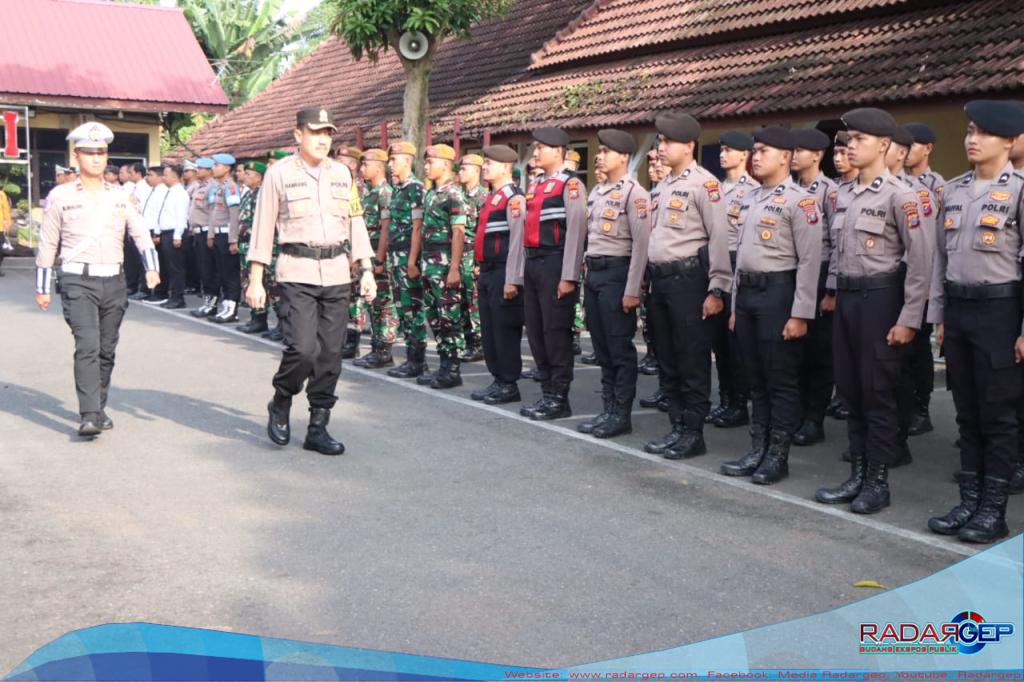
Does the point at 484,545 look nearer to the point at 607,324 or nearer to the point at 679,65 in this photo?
the point at 607,324

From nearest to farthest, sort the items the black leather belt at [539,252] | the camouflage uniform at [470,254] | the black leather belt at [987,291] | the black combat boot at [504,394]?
the black leather belt at [987,291] < the black leather belt at [539,252] < the black combat boot at [504,394] < the camouflage uniform at [470,254]

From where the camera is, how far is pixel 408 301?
10.3m

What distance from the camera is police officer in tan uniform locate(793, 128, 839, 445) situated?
23.7ft

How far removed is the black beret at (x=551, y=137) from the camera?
26.3ft

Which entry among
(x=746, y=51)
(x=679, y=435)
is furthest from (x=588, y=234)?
(x=746, y=51)

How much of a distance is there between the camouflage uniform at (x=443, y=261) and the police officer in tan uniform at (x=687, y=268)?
2.87 meters

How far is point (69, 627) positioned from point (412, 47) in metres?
14.6

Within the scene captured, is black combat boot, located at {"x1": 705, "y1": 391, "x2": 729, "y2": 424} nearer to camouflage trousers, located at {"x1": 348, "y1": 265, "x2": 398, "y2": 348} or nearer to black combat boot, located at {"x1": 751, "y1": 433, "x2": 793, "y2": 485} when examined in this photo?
black combat boot, located at {"x1": 751, "y1": 433, "x2": 793, "y2": 485}

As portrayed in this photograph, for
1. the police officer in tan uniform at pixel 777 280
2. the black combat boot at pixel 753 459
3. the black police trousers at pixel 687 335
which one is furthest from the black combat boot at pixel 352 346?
the police officer in tan uniform at pixel 777 280

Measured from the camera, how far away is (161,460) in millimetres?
6793

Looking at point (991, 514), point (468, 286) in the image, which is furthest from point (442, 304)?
point (991, 514)

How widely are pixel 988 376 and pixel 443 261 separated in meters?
5.51

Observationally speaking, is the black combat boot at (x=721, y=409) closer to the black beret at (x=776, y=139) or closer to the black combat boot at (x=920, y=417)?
the black combat boot at (x=920, y=417)

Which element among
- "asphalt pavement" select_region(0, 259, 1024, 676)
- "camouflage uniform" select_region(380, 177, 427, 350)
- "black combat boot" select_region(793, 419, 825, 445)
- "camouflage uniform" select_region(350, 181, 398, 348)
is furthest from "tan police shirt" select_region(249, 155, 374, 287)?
"camouflage uniform" select_region(350, 181, 398, 348)
